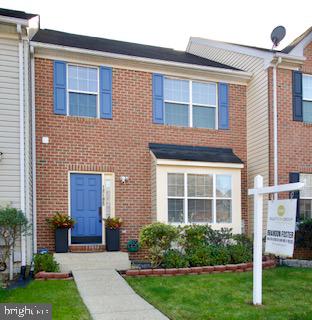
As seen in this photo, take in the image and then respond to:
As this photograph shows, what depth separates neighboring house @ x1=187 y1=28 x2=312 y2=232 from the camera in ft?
41.7

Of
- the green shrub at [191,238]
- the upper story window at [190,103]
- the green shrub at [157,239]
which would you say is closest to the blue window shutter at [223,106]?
the upper story window at [190,103]

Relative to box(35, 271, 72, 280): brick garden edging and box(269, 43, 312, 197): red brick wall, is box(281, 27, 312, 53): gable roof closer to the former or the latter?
box(269, 43, 312, 197): red brick wall

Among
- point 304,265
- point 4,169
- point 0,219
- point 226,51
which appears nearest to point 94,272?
point 0,219

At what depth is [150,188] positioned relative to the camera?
12234 mm

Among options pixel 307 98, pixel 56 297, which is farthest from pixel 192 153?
pixel 56 297

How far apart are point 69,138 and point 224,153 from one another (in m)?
4.89

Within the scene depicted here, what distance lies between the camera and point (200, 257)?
996 cm

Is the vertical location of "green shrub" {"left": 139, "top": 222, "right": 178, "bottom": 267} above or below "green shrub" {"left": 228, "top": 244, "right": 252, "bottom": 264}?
above

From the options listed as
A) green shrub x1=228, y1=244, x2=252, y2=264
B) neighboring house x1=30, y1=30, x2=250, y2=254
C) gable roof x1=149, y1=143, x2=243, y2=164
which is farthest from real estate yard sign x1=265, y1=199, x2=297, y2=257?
gable roof x1=149, y1=143, x2=243, y2=164

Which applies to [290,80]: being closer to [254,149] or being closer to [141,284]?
[254,149]

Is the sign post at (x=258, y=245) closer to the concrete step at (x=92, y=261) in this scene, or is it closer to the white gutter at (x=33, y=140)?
the concrete step at (x=92, y=261)

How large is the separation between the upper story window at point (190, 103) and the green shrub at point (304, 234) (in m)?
4.01

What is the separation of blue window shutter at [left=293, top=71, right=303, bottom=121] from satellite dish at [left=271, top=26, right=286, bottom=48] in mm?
1319

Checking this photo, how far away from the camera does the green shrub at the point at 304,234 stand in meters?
11.8
